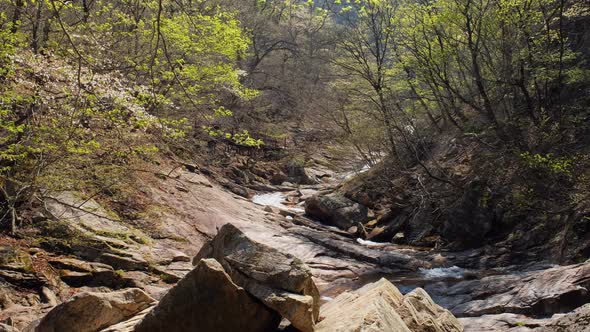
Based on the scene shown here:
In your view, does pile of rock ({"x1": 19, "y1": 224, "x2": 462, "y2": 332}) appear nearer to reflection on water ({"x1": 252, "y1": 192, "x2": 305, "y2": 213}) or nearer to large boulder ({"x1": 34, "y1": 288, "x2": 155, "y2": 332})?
large boulder ({"x1": 34, "y1": 288, "x2": 155, "y2": 332})

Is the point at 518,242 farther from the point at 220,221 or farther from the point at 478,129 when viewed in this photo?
the point at 220,221

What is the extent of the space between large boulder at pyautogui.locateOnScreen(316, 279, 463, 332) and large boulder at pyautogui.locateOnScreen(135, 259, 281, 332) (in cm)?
106

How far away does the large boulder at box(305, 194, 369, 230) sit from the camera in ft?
69.6

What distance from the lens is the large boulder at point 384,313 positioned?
521 centimetres

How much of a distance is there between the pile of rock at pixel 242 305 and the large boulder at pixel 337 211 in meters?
14.0

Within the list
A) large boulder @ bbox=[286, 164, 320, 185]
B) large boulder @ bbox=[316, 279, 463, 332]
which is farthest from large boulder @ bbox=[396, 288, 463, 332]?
large boulder @ bbox=[286, 164, 320, 185]

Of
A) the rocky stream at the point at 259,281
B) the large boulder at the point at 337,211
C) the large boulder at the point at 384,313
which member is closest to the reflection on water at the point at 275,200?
the large boulder at the point at 337,211

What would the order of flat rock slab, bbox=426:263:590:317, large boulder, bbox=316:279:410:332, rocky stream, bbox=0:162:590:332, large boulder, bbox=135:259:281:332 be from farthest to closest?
flat rock slab, bbox=426:263:590:317 < rocky stream, bbox=0:162:590:332 < large boulder, bbox=135:259:281:332 < large boulder, bbox=316:279:410:332

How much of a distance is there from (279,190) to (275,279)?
21.2 m

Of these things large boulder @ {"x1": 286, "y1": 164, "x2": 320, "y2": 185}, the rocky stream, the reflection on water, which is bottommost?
the reflection on water

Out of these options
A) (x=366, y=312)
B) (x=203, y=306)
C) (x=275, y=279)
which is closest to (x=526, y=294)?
(x=366, y=312)

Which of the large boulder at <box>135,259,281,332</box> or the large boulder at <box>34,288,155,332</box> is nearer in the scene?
the large boulder at <box>135,259,281,332</box>

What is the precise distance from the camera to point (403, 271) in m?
14.7

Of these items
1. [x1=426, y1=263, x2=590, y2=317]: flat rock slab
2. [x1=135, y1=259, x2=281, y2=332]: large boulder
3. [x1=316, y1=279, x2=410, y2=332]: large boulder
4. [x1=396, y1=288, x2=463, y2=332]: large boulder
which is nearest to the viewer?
[x1=316, y1=279, x2=410, y2=332]: large boulder
